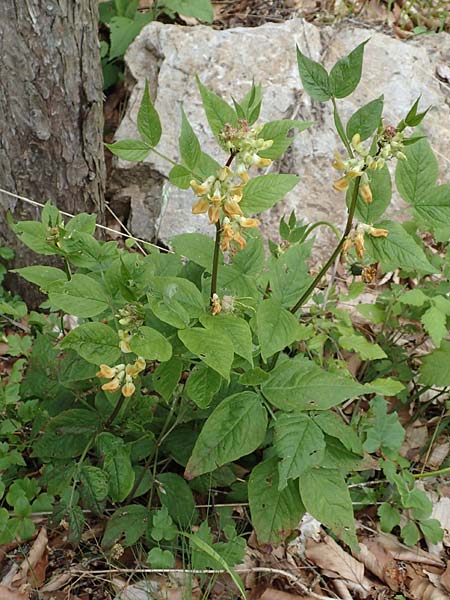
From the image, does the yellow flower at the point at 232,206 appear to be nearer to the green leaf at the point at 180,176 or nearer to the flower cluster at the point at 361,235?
the green leaf at the point at 180,176

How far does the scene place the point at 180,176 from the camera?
1270 millimetres

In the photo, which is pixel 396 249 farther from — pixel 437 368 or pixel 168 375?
pixel 437 368

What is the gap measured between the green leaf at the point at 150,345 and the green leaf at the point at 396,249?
1.66ft

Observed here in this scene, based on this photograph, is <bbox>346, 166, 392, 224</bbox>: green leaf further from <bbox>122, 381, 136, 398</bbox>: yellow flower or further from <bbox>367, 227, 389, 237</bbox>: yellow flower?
<bbox>122, 381, 136, 398</bbox>: yellow flower

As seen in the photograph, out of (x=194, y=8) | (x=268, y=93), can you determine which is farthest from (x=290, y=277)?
(x=194, y=8)

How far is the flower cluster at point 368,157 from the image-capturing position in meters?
1.22

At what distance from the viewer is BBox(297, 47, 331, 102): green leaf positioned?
4.37 ft

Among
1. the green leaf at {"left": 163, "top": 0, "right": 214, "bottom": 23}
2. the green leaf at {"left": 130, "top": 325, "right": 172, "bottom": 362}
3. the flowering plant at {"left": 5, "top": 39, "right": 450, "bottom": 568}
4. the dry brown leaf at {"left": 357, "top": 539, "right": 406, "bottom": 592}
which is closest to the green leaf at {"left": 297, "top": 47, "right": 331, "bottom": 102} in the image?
the flowering plant at {"left": 5, "top": 39, "right": 450, "bottom": 568}

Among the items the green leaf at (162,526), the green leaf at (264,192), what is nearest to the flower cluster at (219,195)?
the green leaf at (264,192)

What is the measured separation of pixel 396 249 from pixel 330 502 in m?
0.68

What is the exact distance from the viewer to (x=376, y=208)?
54.4 inches

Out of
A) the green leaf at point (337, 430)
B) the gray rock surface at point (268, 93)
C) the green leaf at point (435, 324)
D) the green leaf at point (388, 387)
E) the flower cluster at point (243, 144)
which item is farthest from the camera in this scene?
the gray rock surface at point (268, 93)

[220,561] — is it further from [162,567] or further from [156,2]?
[156,2]

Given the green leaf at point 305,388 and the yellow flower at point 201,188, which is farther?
the green leaf at point 305,388
